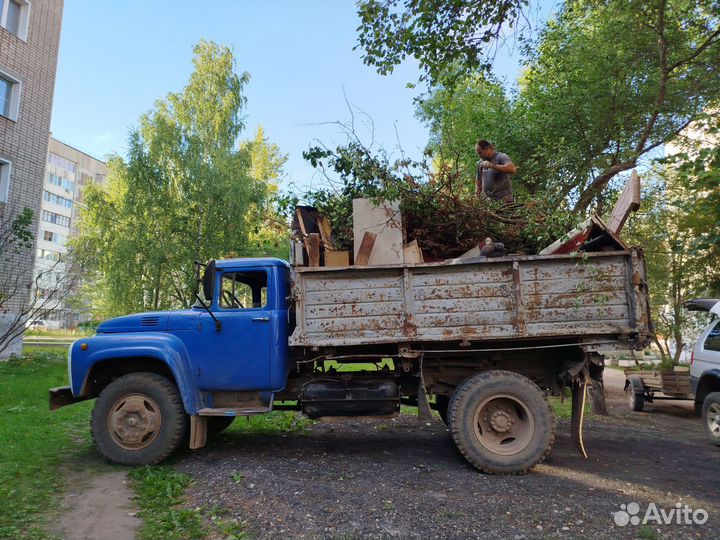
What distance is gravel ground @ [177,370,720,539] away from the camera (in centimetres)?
364

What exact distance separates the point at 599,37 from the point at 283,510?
1087 cm

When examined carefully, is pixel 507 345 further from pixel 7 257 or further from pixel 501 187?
pixel 7 257

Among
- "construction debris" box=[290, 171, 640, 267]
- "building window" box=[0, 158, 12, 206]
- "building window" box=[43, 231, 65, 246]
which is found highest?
"building window" box=[43, 231, 65, 246]

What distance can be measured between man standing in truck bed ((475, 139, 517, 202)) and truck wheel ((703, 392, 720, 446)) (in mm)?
4046

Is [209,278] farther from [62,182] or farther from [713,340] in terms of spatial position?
[62,182]

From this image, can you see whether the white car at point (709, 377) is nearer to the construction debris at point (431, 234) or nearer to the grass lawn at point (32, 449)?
the construction debris at point (431, 234)

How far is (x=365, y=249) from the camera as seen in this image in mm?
5340

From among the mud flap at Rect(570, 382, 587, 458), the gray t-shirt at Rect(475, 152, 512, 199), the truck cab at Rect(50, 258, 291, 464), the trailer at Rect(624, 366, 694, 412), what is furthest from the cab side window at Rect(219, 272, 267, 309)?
the trailer at Rect(624, 366, 694, 412)

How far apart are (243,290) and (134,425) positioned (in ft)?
6.15

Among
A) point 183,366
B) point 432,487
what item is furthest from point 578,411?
point 183,366

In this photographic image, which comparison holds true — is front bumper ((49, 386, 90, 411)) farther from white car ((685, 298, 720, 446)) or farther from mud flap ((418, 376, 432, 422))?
white car ((685, 298, 720, 446))

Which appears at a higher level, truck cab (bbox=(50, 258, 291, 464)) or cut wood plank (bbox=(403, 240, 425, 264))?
cut wood plank (bbox=(403, 240, 425, 264))

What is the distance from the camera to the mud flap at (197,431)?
5130 mm

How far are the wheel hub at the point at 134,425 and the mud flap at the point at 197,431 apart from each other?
37 cm
